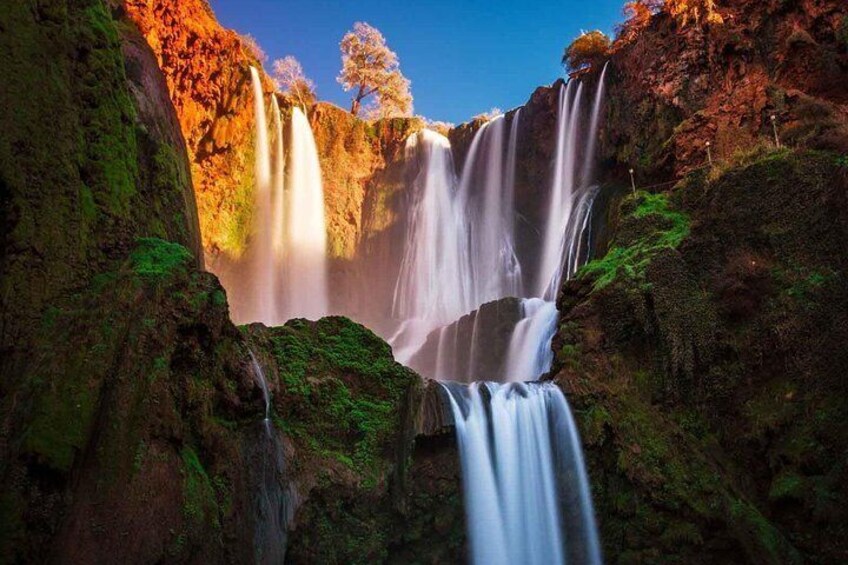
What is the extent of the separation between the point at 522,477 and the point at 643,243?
5.98 m

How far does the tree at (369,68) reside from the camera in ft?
117

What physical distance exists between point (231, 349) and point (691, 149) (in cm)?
1433

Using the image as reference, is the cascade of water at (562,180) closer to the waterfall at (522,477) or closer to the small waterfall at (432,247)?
the small waterfall at (432,247)

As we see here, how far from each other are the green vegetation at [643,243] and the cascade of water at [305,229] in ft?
50.4

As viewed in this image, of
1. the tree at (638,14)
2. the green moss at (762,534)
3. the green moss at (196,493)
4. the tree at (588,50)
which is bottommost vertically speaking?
the green moss at (762,534)

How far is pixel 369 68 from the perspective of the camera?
35719mm

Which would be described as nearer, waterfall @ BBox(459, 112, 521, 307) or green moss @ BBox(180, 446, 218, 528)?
green moss @ BBox(180, 446, 218, 528)

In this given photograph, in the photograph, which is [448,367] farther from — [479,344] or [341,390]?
[341,390]

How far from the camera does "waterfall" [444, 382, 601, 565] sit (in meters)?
9.87

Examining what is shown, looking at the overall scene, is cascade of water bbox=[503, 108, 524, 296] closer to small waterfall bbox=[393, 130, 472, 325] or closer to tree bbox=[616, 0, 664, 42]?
small waterfall bbox=[393, 130, 472, 325]

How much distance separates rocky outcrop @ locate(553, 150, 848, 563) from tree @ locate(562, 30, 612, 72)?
1245 centimetres

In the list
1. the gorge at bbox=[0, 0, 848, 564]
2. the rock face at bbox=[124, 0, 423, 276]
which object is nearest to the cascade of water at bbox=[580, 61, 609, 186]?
the gorge at bbox=[0, 0, 848, 564]

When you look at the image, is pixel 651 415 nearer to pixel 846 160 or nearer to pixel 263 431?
pixel 846 160

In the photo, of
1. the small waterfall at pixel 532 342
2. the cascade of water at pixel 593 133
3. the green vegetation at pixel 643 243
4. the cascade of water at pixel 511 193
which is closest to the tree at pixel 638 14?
the cascade of water at pixel 593 133
